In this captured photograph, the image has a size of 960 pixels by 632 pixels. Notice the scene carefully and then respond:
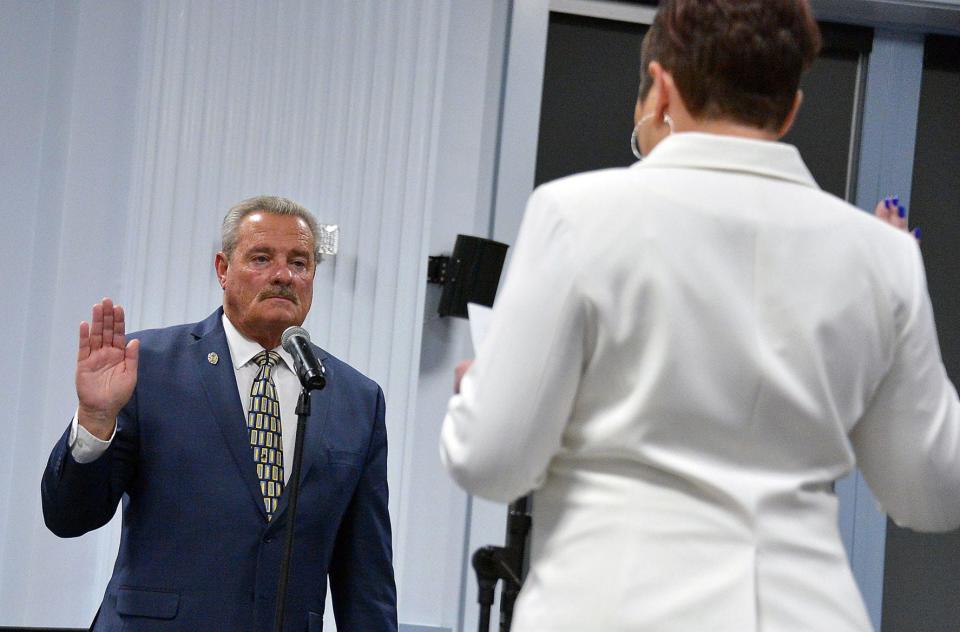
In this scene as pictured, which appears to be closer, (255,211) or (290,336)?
(290,336)

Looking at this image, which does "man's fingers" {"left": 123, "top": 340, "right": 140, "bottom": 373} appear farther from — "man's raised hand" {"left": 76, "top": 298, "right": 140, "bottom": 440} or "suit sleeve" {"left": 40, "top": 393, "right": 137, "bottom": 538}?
"suit sleeve" {"left": 40, "top": 393, "right": 137, "bottom": 538}

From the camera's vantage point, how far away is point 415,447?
397 cm

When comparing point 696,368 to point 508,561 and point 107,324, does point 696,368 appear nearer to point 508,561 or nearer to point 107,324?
point 508,561

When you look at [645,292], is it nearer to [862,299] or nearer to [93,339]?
[862,299]

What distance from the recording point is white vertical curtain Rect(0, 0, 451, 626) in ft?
12.8

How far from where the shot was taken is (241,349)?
3053mm

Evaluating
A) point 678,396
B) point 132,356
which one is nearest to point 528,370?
point 678,396

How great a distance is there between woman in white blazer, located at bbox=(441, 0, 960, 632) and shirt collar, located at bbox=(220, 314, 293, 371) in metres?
1.68

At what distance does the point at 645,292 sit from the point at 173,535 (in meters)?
1.73

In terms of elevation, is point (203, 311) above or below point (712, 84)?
below

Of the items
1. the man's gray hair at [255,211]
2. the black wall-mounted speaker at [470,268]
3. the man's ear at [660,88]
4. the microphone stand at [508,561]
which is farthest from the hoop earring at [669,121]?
the black wall-mounted speaker at [470,268]

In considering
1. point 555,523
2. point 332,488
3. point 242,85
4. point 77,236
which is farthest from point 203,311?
point 555,523

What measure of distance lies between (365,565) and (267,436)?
0.40 meters

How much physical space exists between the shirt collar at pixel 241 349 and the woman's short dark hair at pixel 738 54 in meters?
1.75
